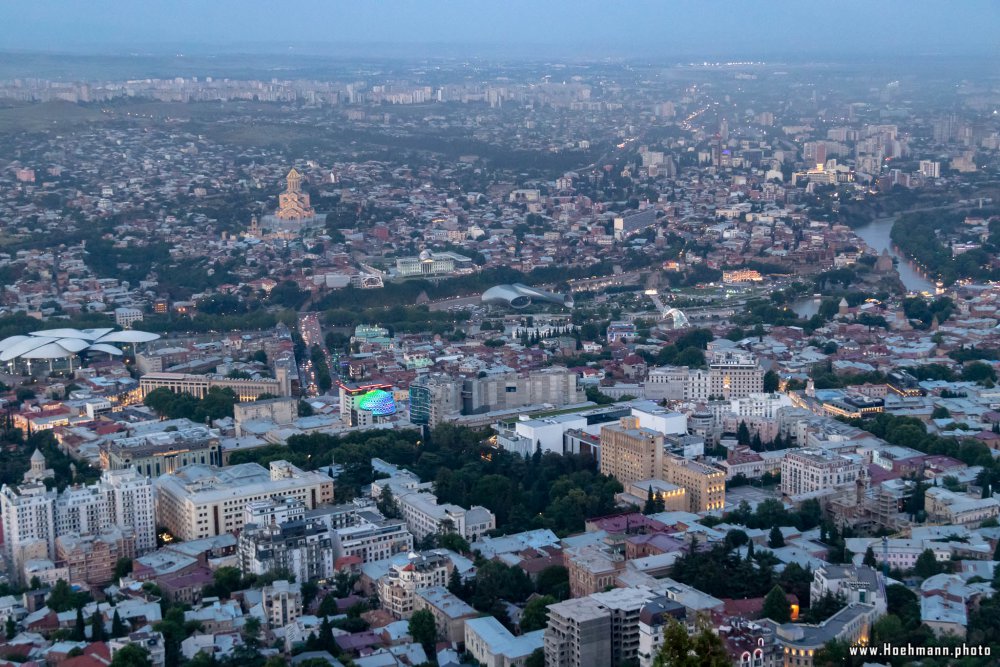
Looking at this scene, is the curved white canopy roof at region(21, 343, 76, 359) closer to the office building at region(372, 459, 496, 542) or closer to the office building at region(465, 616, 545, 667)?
the office building at region(372, 459, 496, 542)

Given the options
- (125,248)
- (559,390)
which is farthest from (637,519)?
(125,248)

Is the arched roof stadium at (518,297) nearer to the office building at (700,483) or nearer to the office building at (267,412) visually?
the office building at (267,412)

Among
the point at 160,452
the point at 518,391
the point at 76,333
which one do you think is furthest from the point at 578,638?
the point at 76,333

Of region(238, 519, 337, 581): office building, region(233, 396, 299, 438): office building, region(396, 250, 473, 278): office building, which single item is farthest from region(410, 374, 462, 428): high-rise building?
region(396, 250, 473, 278): office building

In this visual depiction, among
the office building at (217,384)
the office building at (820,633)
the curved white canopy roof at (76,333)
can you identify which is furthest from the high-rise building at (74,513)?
the curved white canopy roof at (76,333)

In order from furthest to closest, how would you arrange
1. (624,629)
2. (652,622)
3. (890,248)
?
(890,248) → (624,629) → (652,622)

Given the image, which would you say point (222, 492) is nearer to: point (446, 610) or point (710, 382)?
point (446, 610)
